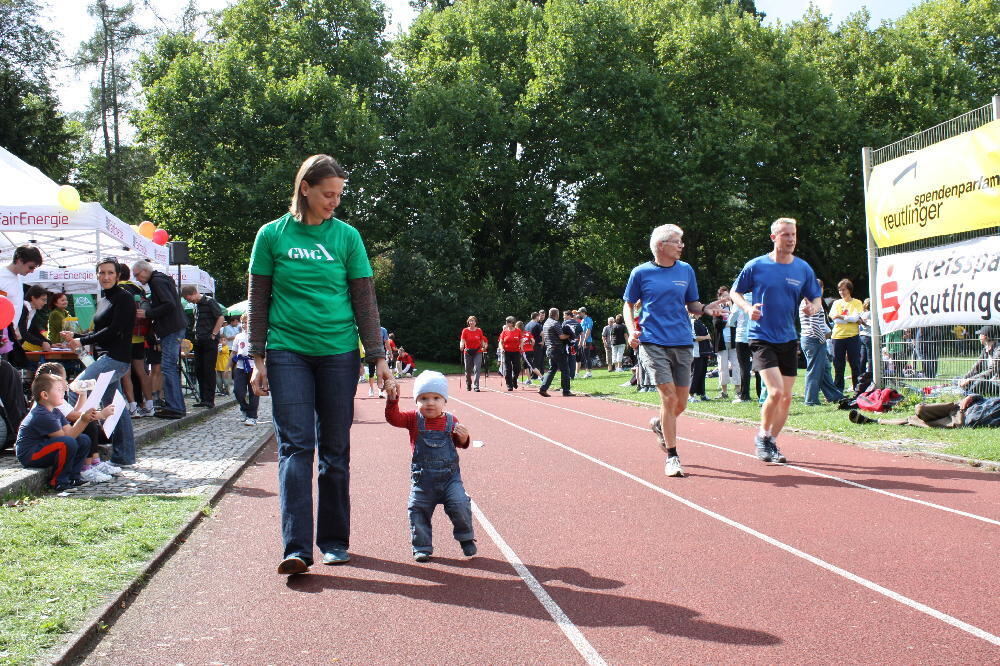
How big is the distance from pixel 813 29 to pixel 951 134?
3715cm

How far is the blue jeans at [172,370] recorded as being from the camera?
1227cm

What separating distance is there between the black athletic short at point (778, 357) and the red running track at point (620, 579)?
91 cm

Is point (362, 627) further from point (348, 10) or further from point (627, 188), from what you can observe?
point (348, 10)

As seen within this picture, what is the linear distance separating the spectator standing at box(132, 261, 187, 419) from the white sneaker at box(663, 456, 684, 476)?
6.82 metres

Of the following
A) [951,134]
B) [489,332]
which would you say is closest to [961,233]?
[951,134]

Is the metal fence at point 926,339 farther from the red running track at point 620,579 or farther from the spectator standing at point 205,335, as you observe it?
the spectator standing at point 205,335

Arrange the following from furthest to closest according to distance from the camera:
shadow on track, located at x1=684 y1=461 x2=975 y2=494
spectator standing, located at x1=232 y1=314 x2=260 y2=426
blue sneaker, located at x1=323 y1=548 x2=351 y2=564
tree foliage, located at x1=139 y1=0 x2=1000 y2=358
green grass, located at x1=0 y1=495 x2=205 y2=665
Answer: tree foliage, located at x1=139 y1=0 x2=1000 y2=358 < spectator standing, located at x1=232 y1=314 x2=260 y2=426 < shadow on track, located at x1=684 y1=461 x2=975 y2=494 < blue sneaker, located at x1=323 y1=548 x2=351 y2=564 < green grass, located at x1=0 y1=495 x2=205 y2=665

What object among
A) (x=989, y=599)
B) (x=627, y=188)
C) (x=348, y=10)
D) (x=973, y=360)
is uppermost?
(x=348, y=10)

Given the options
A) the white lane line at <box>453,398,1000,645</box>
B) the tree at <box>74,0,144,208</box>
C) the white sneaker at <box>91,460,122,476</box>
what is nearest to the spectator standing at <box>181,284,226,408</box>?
Result: the white sneaker at <box>91,460,122,476</box>

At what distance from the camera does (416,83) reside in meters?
42.7

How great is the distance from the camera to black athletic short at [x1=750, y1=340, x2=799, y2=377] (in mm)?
8250

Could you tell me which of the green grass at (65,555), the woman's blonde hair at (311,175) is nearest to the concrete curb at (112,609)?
the green grass at (65,555)

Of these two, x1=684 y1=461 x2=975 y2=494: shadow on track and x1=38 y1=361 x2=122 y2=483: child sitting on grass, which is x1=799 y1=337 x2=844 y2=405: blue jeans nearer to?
x1=684 y1=461 x2=975 y2=494: shadow on track

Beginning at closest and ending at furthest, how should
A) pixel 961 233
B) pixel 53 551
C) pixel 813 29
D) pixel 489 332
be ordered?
pixel 53 551 < pixel 961 233 < pixel 489 332 < pixel 813 29
